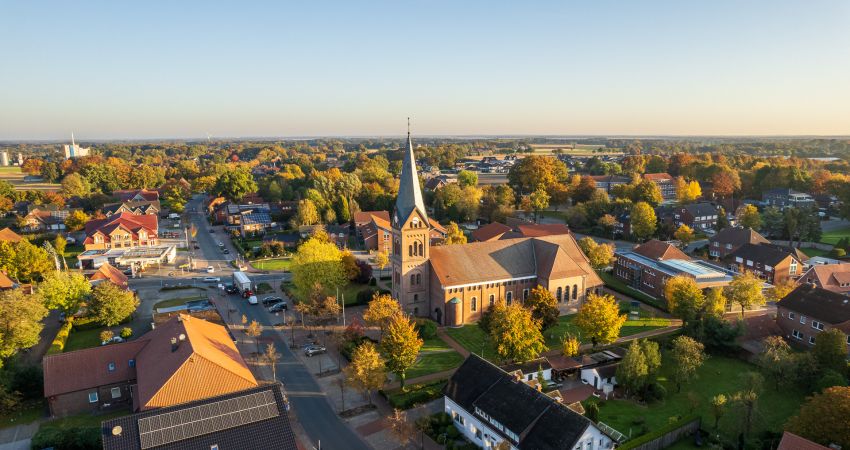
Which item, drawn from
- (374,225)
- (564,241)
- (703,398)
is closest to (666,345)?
(703,398)

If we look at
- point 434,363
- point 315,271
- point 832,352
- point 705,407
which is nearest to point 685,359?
point 705,407

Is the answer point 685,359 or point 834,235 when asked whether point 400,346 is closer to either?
point 685,359

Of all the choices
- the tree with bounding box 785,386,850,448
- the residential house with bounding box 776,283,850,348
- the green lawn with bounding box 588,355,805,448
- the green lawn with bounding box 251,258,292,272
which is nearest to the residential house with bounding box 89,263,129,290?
the green lawn with bounding box 251,258,292,272

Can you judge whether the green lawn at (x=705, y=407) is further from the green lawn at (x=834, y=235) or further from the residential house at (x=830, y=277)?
the green lawn at (x=834, y=235)

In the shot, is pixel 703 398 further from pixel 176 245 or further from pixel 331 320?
pixel 176 245

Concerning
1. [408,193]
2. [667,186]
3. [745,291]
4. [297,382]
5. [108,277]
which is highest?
[408,193]
